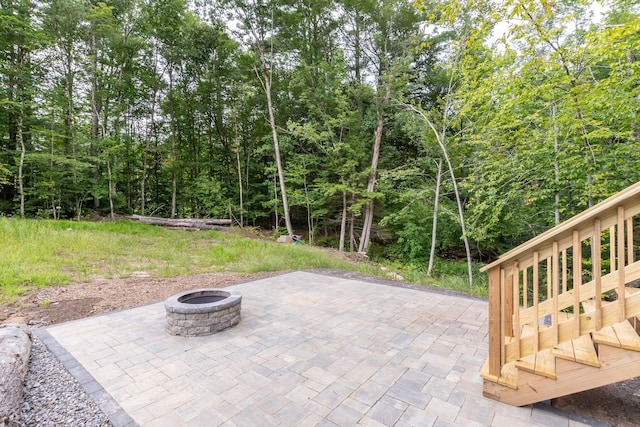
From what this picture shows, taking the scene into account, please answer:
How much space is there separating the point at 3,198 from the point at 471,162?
52.1ft

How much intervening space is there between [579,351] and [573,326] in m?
0.16

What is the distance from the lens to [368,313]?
11.8ft

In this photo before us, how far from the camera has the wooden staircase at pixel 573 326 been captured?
5.12 feet

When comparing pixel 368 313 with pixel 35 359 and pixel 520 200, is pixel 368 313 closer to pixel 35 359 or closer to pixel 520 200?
pixel 35 359

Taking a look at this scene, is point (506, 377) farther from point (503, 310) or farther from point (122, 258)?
point (122, 258)

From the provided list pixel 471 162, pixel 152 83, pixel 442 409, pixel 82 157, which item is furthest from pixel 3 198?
pixel 471 162

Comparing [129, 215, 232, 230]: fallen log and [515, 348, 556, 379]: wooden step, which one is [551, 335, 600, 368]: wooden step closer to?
[515, 348, 556, 379]: wooden step

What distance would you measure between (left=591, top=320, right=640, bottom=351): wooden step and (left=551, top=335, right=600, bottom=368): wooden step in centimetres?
13

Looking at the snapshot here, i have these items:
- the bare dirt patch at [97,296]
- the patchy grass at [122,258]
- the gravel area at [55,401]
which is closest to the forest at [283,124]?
the patchy grass at [122,258]

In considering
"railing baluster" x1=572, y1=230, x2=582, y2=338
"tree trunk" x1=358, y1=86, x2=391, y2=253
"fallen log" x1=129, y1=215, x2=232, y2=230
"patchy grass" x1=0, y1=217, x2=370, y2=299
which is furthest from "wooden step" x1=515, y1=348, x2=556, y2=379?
"fallen log" x1=129, y1=215, x2=232, y2=230

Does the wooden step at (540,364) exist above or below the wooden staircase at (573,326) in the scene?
below

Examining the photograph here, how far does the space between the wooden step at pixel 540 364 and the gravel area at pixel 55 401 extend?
105 inches

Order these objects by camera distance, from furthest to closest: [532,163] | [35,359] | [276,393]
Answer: [532,163] → [35,359] → [276,393]

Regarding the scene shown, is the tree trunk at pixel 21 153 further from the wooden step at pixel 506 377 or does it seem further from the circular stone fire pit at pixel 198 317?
the wooden step at pixel 506 377
